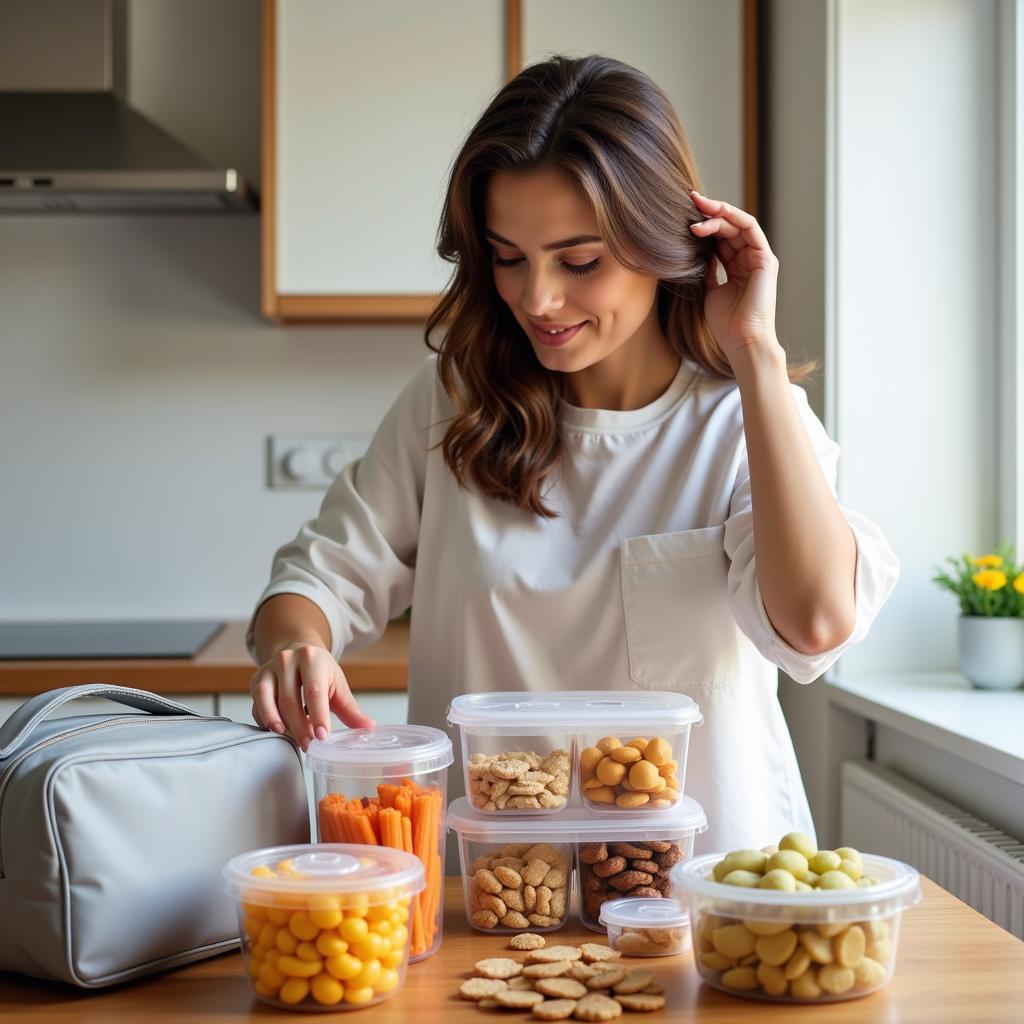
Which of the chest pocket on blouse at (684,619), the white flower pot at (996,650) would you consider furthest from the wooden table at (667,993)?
the white flower pot at (996,650)

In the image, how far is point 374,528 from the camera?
1387mm

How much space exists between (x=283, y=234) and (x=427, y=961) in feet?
5.72

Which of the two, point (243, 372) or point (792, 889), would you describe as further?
point (243, 372)

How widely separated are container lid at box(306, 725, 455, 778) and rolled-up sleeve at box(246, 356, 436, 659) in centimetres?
40

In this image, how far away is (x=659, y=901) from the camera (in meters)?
0.95

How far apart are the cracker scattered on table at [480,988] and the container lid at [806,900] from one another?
0.14m

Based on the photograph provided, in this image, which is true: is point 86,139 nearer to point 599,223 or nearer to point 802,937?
point 599,223

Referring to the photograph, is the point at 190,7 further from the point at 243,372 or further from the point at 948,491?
the point at 948,491

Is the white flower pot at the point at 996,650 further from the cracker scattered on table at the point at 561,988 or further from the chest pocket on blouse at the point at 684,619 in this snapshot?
the cracker scattered on table at the point at 561,988

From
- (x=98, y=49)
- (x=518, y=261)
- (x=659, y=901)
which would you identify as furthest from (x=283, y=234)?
(x=659, y=901)

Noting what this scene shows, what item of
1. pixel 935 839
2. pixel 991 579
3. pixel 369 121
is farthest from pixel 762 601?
pixel 369 121

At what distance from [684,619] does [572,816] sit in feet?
1.13

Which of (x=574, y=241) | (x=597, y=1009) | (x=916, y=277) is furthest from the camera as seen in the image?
(x=916, y=277)

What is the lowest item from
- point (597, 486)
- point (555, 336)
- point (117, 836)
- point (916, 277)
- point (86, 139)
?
point (117, 836)
